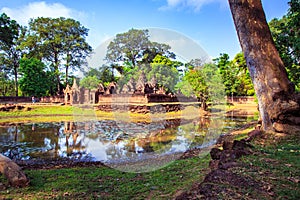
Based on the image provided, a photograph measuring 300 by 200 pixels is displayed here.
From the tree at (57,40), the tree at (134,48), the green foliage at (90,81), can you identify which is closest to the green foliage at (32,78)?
the tree at (57,40)

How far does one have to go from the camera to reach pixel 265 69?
19.3 ft

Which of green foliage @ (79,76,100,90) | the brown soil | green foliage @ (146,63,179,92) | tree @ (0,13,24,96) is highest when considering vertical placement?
tree @ (0,13,24,96)

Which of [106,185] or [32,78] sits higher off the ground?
[32,78]

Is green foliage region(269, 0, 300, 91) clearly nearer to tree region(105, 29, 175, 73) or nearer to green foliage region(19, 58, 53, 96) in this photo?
tree region(105, 29, 175, 73)

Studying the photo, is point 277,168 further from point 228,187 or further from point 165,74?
point 165,74

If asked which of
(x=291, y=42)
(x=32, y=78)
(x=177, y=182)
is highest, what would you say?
(x=32, y=78)

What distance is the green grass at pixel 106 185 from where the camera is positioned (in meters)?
3.93

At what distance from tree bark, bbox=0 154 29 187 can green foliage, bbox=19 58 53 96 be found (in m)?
36.2

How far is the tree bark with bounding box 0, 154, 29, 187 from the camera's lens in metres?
4.38

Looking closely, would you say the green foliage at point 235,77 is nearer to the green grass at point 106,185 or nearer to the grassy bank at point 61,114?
the grassy bank at point 61,114

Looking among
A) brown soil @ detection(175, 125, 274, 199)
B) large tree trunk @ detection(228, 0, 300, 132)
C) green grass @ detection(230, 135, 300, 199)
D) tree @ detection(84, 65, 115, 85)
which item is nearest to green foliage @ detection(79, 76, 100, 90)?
tree @ detection(84, 65, 115, 85)

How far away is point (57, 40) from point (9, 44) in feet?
28.4

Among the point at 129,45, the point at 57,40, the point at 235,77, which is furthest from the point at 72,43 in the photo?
the point at 129,45

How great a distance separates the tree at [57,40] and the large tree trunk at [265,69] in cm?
3917
